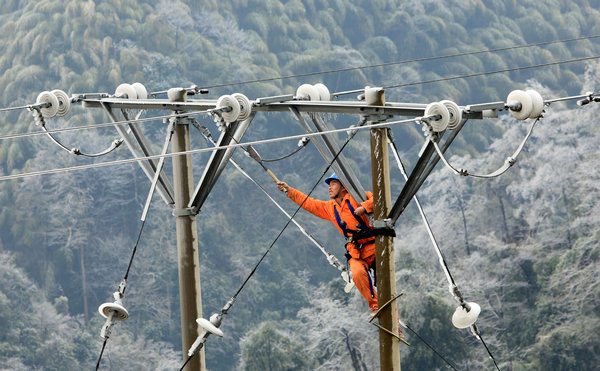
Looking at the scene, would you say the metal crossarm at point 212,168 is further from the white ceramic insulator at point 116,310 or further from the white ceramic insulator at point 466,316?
the white ceramic insulator at point 466,316

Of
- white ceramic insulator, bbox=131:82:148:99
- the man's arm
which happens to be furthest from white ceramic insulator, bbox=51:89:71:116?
the man's arm

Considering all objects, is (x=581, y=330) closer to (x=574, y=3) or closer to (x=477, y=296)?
(x=477, y=296)

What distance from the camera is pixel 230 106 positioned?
31.1 ft

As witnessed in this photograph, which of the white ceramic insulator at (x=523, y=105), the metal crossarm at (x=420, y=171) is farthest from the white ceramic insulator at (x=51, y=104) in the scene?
the white ceramic insulator at (x=523, y=105)

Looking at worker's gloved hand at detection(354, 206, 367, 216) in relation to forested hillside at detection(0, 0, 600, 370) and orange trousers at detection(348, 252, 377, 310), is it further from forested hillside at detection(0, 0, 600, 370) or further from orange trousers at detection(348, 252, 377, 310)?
forested hillside at detection(0, 0, 600, 370)

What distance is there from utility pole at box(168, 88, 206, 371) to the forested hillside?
29.6 metres

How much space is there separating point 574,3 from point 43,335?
168 ft

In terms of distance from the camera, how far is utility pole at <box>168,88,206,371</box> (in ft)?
34.3

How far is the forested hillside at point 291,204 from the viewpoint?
46.5 m

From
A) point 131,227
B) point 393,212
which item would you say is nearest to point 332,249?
point 131,227

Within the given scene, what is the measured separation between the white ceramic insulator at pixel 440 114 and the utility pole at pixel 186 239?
3.00 meters

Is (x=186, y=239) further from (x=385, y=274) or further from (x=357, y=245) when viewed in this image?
(x=385, y=274)

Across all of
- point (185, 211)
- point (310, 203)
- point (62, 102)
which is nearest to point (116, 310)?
point (185, 211)

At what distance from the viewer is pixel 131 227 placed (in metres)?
66.4
